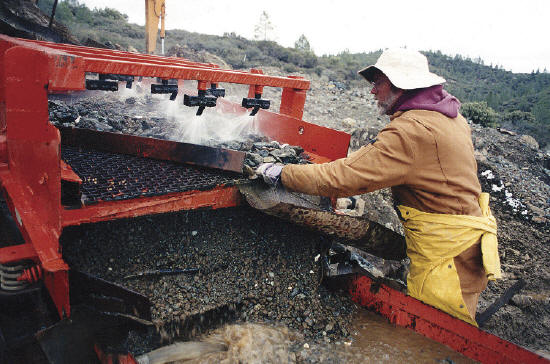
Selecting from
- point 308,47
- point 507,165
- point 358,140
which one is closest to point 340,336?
point 358,140

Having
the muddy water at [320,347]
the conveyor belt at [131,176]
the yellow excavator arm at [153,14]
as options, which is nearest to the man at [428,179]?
the muddy water at [320,347]

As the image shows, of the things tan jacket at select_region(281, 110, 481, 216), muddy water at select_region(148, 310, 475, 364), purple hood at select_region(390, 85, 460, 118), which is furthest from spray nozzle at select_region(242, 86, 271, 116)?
muddy water at select_region(148, 310, 475, 364)

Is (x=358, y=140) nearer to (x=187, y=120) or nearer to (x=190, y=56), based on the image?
(x=187, y=120)

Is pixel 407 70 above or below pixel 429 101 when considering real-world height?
above

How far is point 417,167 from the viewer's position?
1.91 meters

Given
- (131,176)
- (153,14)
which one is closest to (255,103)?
(131,176)

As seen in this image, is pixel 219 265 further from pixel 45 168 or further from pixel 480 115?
pixel 480 115

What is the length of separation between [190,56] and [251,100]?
1194 cm

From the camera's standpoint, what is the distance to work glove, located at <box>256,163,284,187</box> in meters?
2.19

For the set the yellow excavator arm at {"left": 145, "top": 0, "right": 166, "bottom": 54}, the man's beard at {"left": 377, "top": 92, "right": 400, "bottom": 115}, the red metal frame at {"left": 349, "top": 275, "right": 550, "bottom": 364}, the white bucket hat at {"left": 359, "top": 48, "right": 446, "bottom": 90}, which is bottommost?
the red metal frame at {"left": 349, "top": 275, "right": 550, "bottom": 364}

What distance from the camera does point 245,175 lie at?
249cm

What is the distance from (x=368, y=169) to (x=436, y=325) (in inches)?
39.8

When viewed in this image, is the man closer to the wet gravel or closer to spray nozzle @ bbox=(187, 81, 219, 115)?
the wet gravel

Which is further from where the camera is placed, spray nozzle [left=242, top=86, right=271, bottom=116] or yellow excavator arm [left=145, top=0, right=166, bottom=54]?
yellow excavator arm [left=145, top=0, right=166, bottom=54]
